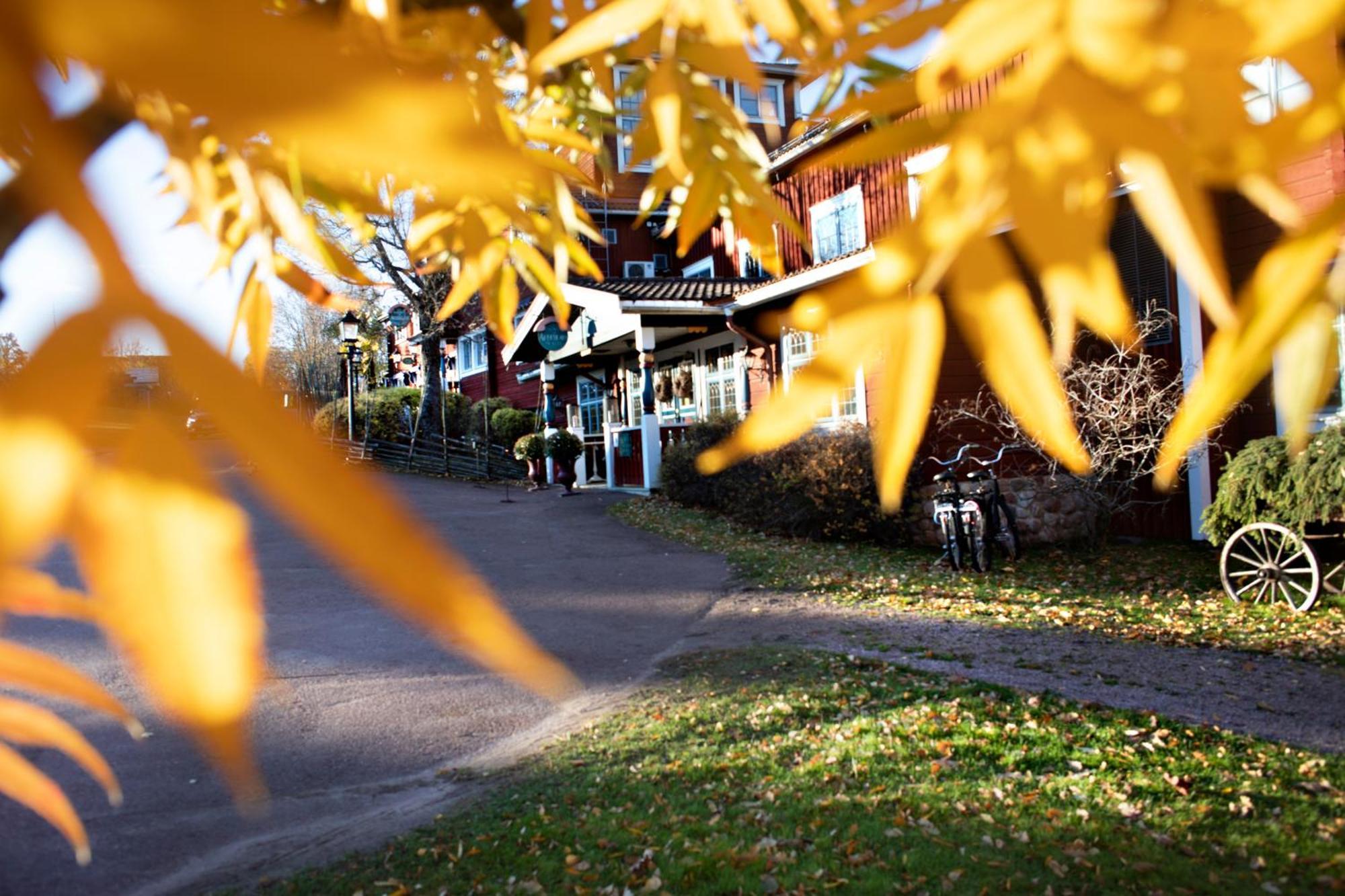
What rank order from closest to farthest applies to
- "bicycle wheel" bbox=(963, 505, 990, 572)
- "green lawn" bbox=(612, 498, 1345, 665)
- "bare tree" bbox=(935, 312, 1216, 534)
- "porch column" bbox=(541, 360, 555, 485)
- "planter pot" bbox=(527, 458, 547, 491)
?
"green lawn" bbox=(612, 498, 1345, 665) → "bicycle wheel" bbox=(963, 505, 990, 572) → "bare tree" bbox=(935, 312, 1216, 534) → "planter pot" bbox=(527, 458, 547, 491) → "porch column" bbox=(541, 360, 555, 485)

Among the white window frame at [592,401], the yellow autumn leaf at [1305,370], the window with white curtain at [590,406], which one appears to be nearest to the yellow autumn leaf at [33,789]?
the yellow autumn leaf at [1305,370]

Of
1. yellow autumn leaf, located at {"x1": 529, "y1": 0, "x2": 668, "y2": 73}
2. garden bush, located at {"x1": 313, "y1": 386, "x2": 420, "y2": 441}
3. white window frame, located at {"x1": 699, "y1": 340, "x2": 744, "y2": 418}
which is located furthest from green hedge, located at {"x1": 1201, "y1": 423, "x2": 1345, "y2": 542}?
garden bush, located at {"x1": 313, "y1": 386, "x2": 420, "y2": 441}

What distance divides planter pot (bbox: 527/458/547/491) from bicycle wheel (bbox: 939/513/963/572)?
Answer: 10655mm

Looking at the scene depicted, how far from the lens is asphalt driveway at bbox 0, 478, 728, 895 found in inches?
163

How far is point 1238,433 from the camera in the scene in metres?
10.8

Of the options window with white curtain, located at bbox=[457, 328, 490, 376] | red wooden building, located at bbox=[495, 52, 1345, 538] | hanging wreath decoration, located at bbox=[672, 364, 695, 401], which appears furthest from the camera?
window with white curtain, located at bbox=[457, 328, 490, 376]

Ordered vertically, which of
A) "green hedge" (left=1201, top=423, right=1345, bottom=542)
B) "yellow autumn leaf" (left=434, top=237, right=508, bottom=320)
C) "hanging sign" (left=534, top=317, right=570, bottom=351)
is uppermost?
"hanging sign" (left=534, top=317, right=570, bottom=351)

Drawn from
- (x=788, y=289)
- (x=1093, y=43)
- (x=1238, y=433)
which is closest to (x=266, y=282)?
(x=1093, y=43)

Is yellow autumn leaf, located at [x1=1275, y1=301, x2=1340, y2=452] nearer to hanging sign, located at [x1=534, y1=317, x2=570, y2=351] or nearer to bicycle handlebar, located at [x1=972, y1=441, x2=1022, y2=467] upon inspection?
bicycle handlebar, located at [x1=972, y1=441, x2=1022, y2=467]

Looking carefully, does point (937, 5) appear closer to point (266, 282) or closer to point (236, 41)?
point (236, 41)

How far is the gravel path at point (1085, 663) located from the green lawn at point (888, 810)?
0.42m

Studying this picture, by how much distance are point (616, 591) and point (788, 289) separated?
6.05 metres

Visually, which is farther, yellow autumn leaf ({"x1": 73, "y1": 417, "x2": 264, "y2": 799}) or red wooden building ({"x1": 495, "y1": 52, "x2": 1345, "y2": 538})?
red wooden building ({"x1": 495, "y1": 52, "x2": 1345, "y2": 538})

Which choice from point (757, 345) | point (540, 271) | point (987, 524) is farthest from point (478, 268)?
point (757, 345)
